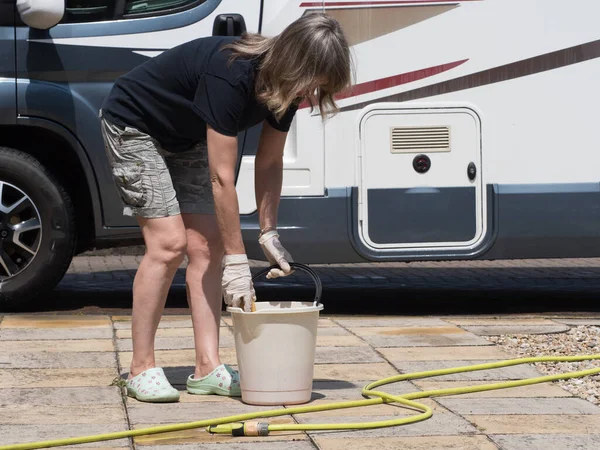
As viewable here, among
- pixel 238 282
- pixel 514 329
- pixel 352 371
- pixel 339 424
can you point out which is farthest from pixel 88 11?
pixel 339 424

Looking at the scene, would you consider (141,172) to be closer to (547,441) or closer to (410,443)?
(410,443)

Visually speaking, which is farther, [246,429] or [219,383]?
[219,383]

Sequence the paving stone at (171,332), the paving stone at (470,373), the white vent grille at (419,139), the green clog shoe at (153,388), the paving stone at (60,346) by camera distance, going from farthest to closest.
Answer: the white vent grille at (419,139), the paving stone at (171,332), the paving stone at (60,346), the paving stone at (470,373), the green clog shoe at (153,388)

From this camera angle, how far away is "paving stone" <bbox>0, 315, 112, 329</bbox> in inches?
244

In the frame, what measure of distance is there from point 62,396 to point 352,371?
4.17 ft

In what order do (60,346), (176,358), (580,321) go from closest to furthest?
(176,358) → (60,346) → (580,321)

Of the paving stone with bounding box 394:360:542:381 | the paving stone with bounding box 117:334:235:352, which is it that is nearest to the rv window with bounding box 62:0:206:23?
the paving stone with bounding box 117:334:235:352

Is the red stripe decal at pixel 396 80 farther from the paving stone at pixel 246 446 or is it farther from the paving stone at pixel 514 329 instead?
the paving stone at pixel 246 446

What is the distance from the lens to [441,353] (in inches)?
215

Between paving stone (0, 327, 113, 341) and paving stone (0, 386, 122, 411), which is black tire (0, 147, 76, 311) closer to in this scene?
paving stone (0, 327, 113, 341)

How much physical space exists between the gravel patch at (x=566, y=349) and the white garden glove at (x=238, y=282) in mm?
1366

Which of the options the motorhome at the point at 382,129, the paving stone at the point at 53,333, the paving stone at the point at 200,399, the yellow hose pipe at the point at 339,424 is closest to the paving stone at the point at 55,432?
the yellow hose pipe at the point at 339,424

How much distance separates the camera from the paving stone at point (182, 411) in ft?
13.5

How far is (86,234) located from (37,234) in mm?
404
